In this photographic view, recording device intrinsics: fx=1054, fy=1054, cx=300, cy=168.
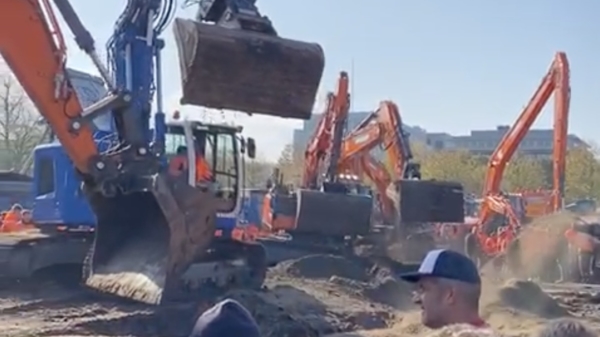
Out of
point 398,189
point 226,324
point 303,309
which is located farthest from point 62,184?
point 226,324

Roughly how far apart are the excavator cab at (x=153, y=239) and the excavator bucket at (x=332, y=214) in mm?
7060

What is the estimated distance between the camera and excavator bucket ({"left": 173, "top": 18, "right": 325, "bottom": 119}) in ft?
33.5

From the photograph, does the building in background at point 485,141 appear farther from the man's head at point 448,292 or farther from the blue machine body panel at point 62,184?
the man's head at point 448,292

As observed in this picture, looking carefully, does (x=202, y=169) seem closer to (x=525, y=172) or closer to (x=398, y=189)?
(x=398, y=189)

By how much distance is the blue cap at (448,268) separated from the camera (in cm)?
392

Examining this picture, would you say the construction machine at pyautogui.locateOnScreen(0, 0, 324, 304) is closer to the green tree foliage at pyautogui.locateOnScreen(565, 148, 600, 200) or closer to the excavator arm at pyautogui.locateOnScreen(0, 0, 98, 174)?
the excavator arm at pyautogui.locateOnScreen(0, 0, 98, 174)

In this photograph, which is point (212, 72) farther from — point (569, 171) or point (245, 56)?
point (569, 171)

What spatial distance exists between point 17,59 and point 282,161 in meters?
49.0

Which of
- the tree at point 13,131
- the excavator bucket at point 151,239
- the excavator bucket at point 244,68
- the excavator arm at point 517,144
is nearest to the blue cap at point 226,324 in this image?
the excavator bucket at point 244,68

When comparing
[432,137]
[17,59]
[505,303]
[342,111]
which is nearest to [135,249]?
[17,59]

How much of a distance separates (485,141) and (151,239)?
9676 cm

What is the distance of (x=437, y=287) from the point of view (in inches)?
154

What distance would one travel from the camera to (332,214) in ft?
65.6

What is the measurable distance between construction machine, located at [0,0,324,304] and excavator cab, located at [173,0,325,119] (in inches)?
0.4
